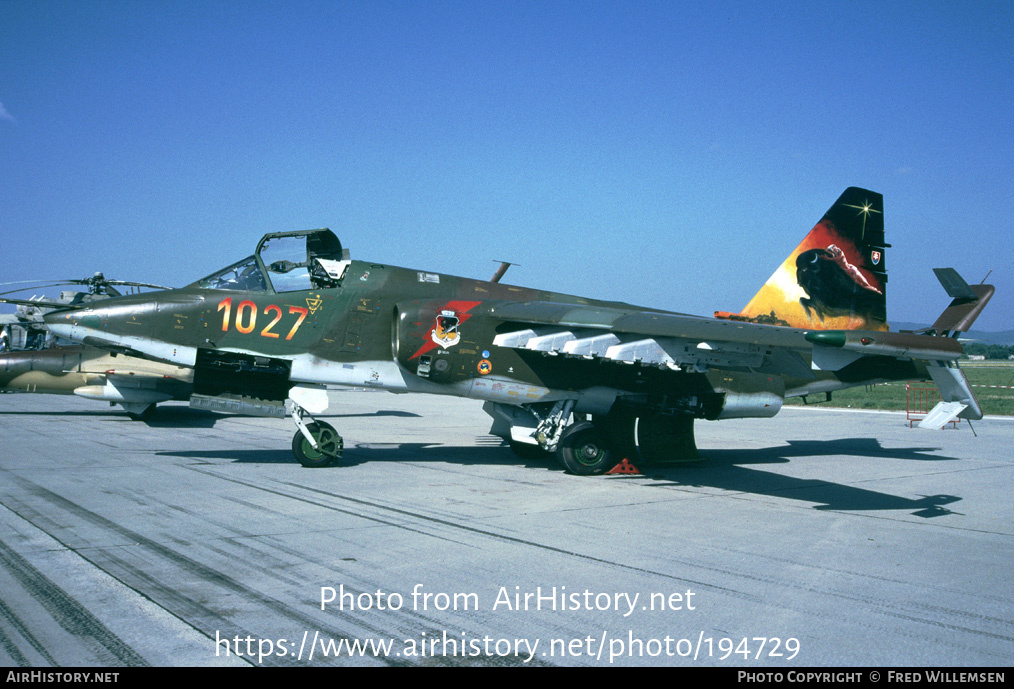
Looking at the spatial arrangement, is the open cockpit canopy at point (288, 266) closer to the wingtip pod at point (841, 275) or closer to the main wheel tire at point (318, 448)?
the main wheel tire at point (318, 448)

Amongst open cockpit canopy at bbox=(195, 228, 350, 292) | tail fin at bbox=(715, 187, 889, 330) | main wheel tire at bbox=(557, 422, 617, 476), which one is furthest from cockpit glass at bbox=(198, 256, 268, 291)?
tail fin at bbox=(715, 187, 889, 330)

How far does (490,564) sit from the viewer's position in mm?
6059

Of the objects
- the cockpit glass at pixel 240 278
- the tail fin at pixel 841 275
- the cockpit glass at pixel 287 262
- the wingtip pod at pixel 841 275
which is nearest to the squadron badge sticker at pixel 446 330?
the cockpit glass at pixel 287 262

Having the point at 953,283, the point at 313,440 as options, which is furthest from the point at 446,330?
the point at 953,283

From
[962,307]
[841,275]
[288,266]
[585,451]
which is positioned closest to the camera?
[962,307]

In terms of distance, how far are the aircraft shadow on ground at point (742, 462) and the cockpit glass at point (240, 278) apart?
287 centimetres

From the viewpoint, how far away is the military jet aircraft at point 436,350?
1052 cm

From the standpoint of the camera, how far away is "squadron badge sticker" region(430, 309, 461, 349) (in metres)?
11.0

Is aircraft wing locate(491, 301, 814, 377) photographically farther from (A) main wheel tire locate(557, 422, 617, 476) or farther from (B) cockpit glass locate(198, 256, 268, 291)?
(B) cockpit glass locate(198, 256, 268, 291)

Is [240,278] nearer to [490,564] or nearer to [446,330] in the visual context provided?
[446,330]

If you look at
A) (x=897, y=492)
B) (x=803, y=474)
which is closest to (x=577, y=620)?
(x=897, y=492)

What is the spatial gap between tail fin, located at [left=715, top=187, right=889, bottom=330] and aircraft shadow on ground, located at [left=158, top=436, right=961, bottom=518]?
8.90 ft

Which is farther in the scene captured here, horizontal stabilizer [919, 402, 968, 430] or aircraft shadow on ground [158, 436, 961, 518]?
aircraft shadow on ground [158, 436, 961, 518]

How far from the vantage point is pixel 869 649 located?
4.44 m
